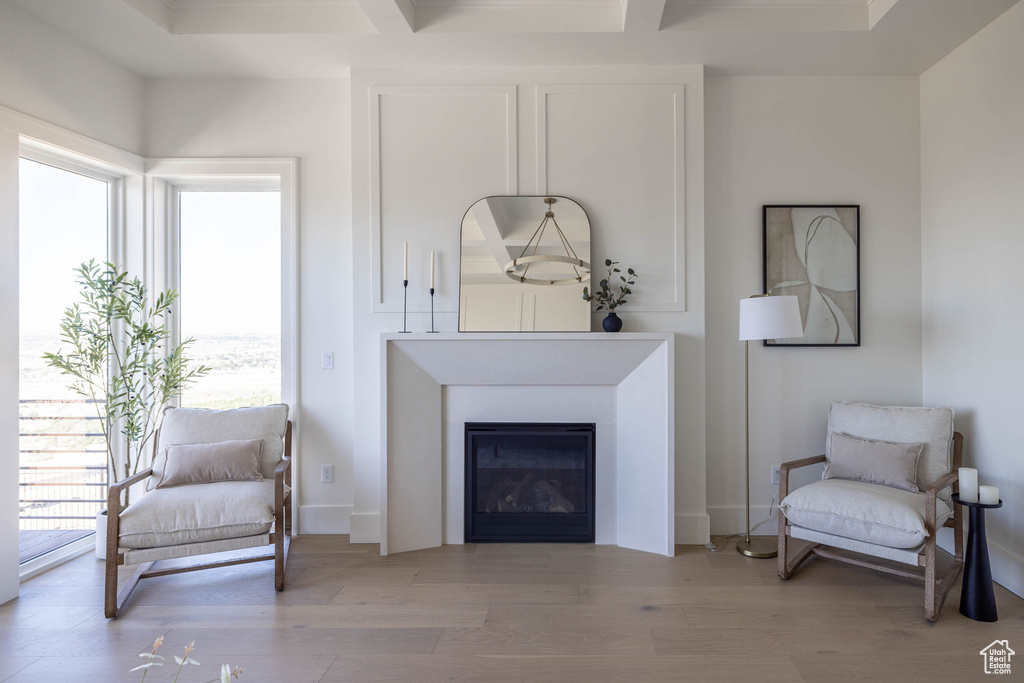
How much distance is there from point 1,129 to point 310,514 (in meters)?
2.52

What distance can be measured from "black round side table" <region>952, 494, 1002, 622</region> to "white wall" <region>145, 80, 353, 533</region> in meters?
3.20

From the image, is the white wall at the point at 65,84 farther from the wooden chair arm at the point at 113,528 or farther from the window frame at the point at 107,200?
the wooden chair arm at the point at 113,528

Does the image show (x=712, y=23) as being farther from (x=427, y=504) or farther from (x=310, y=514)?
(x=310, y=514)

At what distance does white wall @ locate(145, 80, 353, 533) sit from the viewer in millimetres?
3646

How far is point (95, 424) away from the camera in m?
3.44

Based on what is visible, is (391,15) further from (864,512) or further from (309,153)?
(864,512)

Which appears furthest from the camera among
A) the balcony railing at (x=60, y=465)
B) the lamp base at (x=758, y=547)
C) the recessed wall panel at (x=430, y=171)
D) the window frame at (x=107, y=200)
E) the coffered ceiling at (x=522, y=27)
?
the recessed wall panel at (x=430, y=171)

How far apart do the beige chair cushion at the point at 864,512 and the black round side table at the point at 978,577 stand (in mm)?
157

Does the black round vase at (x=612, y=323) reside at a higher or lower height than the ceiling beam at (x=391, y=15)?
lower

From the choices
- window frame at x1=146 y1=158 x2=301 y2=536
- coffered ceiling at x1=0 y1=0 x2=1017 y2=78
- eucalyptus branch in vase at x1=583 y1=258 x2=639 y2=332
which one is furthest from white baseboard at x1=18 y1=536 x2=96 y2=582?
eucalyptus branch in vase at x1=583 y1=258 x2=639 y2=332

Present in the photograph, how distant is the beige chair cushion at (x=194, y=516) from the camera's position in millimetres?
2646

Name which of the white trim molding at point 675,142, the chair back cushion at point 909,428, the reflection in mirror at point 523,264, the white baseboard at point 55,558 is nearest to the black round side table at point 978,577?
the chair back cushion at point 909,428

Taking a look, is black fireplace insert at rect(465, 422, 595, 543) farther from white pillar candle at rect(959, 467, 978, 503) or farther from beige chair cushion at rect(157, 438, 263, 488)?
white pillar candle at rect(959, 467, 978, 503)

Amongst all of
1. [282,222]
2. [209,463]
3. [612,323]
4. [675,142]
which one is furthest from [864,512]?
[282,222]
